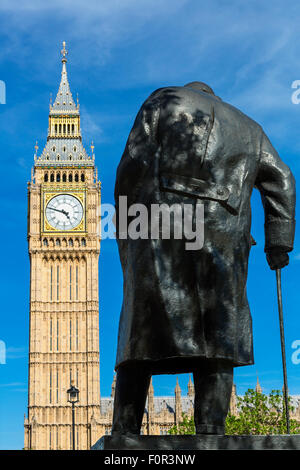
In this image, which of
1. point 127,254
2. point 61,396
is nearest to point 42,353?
point 61,396

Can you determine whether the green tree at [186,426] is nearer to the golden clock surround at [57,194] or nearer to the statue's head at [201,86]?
the golden clock surround at [57,194]

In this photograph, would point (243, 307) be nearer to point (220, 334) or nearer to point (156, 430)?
point (220, 334)

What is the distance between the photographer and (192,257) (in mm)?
4695

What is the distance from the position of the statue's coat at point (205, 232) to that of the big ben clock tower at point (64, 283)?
59.0 metres

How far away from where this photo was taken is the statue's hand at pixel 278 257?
5.07 m

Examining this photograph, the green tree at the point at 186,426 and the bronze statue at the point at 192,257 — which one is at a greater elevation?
the green tree at the point at 186,426

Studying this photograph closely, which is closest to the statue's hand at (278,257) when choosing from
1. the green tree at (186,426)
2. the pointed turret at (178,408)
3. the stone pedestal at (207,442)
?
the stone pedestal at (207,442)

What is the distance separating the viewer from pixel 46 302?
6562cm

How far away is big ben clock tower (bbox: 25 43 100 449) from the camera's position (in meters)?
62.7

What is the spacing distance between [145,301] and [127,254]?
15.5 inches

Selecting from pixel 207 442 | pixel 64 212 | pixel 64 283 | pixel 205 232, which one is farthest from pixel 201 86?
pixel 64 283

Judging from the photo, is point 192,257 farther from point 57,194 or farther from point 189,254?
point 57,194
